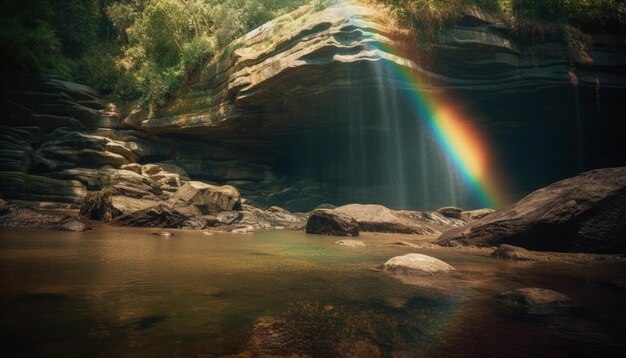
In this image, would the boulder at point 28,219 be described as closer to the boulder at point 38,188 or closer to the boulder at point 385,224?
the boulder at point 38,188

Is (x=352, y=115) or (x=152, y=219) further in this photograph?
(x=352, y=115)

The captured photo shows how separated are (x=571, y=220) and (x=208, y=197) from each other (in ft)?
41.1

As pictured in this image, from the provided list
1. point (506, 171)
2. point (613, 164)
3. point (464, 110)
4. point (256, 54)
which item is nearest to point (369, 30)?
point (256, 54)

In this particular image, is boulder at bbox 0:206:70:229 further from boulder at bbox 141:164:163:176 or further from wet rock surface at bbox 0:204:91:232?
boulder at bbox 141:164:163:176

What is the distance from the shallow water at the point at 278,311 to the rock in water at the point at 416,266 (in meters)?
0.26

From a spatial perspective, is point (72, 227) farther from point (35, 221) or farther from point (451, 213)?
A: point (451, 213)

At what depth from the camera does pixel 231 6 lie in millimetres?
19516

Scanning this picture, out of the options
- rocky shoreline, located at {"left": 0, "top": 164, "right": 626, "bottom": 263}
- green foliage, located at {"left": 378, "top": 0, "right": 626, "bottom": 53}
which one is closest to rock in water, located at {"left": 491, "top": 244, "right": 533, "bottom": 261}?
rocky shoreline, located at {"left": 0, "top": 164, "right": 626, "bottom": 263}

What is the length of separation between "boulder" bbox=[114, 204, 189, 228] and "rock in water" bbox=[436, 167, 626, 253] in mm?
8353

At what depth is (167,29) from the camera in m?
20.5

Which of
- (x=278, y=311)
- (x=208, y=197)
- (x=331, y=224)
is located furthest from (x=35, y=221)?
(x=278, y=311)

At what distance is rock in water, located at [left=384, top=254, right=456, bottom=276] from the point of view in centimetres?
405

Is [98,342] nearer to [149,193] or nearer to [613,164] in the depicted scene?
[149,193]

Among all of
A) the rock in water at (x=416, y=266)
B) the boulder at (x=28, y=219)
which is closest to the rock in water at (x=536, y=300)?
the rock in water at (x=416, y=266)
